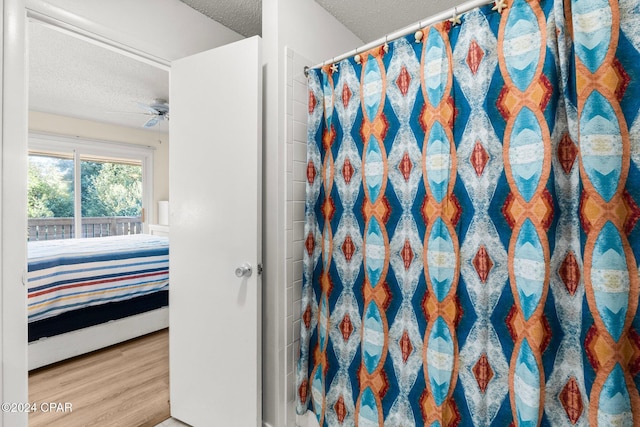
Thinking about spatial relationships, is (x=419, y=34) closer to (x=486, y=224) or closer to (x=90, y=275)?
(x=486, y=224)

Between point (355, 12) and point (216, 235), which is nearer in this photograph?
point (216, 235)

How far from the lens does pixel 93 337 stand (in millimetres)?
2496

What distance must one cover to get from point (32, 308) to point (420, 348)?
2.70 metres

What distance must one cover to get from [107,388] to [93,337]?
0.70 meters

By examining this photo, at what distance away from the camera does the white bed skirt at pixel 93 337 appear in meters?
2.23

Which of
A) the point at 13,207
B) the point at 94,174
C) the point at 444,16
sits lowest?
the point at 13,207

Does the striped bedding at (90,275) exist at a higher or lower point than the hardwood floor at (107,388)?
higher

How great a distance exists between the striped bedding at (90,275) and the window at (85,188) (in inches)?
74.9

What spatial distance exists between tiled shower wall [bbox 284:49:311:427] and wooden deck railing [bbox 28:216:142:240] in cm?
467

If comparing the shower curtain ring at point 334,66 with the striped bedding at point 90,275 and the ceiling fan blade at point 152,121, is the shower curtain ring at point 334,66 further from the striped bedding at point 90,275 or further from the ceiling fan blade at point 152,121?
the ceiling fan blade at point 152,121

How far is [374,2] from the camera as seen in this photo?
5.65ft

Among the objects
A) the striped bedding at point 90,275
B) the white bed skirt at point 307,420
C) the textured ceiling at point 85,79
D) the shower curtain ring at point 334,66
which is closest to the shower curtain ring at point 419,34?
the shower curtain ring at point 334,66

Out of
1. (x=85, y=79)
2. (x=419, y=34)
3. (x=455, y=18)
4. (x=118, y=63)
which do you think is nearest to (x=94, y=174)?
(x=85, y=79)

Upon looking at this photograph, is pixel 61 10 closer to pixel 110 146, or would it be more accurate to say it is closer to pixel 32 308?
pixel 32 308
